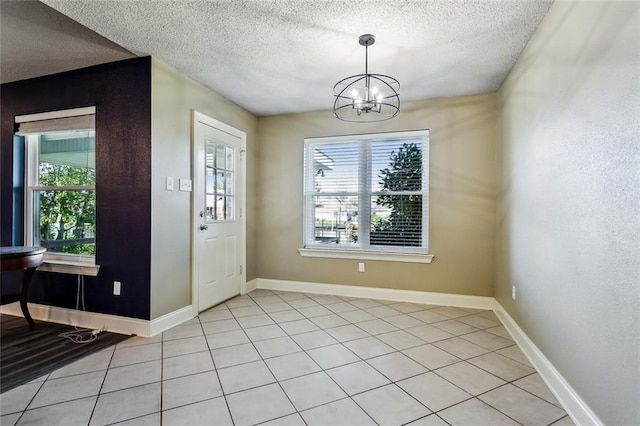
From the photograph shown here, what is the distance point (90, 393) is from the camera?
1.86 meters

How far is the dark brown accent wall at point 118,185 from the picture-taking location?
8.98 ft

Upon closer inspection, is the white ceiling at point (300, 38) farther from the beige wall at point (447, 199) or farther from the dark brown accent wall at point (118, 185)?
the beige wall at point (447, 199)

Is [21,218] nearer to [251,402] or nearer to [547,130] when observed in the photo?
[251,402]

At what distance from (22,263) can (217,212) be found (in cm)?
170

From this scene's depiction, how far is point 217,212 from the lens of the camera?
3.65 m

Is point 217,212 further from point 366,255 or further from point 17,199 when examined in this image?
point 17,199

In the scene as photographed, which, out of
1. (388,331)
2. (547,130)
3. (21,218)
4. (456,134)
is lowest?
(388,331)

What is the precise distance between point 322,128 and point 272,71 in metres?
1.29

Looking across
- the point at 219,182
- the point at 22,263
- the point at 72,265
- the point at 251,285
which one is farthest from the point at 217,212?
the point at 22,263

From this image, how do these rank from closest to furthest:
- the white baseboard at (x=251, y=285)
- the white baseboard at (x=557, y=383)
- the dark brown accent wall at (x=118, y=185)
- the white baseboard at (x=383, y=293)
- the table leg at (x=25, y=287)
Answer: the white baseboard at (x=557, y=383) → the dark brown accent wall at (x=118, y=185) → the table leg at (x=25, y=287) → the white baseboard at (x=383, y=293) → the white baseboard at (x=251, y=285)

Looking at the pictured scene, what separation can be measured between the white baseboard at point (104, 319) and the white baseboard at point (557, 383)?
3003 mm

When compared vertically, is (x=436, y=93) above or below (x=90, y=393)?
above

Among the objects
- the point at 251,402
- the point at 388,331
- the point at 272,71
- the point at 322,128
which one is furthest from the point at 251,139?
the point at 251,402

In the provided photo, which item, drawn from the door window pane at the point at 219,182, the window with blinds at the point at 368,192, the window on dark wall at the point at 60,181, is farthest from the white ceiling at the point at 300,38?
the window with blinds at the point at 368,192
